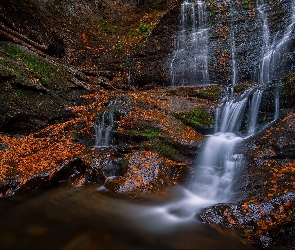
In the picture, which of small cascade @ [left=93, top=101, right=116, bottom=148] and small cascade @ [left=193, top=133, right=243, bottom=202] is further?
small cascade @ [left=93, top=101, right=116, bottom=148]

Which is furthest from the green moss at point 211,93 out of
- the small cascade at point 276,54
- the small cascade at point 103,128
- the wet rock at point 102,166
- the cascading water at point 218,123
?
the wet rock at point 102,166

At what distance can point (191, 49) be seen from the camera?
1259 cm

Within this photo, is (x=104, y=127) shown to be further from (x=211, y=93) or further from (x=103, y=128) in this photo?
(x=211, y=93)

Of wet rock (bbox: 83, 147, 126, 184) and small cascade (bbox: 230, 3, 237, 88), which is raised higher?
small cascade (bbox: 230, 3, 237, 88)

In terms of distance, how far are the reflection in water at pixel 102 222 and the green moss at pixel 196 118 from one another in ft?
9.72

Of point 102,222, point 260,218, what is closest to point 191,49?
point 260,218

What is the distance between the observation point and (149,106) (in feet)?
26.0

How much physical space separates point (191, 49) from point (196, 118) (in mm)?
6192

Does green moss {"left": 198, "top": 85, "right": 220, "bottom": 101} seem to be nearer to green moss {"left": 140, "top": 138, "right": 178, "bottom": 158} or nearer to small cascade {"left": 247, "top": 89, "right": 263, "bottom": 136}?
small cascade {"left": 247, "top": 89, "right": 263, "bottom": 136}

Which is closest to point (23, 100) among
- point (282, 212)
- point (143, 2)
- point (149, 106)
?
point (149, 106)

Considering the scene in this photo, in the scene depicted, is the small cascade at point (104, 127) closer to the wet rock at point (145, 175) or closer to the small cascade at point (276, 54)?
the wet rock at point (145, 175)

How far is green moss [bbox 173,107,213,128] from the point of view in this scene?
765 centimetres

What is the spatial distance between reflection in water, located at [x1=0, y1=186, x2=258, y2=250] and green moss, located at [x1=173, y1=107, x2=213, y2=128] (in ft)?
9.72

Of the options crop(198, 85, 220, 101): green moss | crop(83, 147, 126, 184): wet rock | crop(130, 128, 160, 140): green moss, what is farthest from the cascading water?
crop(83, 147, 126, 184): wet rock
